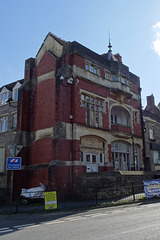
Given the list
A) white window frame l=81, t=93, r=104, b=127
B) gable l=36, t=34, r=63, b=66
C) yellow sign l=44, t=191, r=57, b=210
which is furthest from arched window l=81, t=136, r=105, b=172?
gable l=36, t=34, r=63, b=66

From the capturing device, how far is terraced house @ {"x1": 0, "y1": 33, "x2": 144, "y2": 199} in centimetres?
2103

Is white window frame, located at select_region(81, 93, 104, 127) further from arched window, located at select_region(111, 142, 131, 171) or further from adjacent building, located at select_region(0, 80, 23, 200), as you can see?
adjacent building, located at select_region(0, 80, 23, 200)

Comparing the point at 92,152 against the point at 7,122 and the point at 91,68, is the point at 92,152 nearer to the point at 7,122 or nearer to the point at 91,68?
the point at 91,68

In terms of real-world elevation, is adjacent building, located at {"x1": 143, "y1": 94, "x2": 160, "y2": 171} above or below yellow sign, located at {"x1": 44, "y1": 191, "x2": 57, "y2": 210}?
above

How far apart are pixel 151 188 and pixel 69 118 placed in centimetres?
924

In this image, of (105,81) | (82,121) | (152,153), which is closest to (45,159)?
(82,121)

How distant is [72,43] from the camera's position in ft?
78.1

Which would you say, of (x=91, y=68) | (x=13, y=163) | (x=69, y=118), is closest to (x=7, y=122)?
(x=69, y=118)

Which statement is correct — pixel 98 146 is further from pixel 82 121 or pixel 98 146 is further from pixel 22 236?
pixel 22 236

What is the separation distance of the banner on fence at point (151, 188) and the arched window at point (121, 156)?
30.3 ft

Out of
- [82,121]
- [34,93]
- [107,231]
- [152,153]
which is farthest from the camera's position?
[152,153]

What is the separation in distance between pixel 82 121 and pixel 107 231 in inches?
613

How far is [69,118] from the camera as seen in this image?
2180cm

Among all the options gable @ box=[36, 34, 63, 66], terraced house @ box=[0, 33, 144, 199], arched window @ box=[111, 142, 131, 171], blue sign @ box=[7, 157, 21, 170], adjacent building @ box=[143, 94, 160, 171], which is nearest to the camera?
blue sign @ box=[7, 157, 21, 170]
